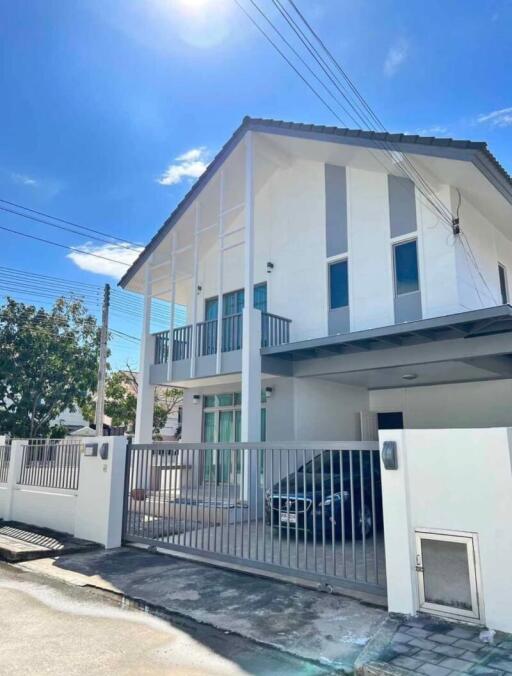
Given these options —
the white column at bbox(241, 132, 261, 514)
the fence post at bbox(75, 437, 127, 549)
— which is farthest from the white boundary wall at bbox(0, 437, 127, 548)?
the white column at bbox(241, 132, 261, 514)

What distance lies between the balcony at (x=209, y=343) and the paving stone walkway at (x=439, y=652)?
8.23m

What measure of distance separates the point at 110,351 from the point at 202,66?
52.3 ft

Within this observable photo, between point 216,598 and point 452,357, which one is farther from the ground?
point 452,357

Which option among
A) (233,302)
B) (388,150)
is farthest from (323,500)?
(233,302)

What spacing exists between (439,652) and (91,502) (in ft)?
21.0

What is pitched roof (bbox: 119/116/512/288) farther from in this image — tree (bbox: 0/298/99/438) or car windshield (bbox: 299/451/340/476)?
tree (bbox: 0/298/99/438)

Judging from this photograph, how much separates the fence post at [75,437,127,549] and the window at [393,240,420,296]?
6.95 metres

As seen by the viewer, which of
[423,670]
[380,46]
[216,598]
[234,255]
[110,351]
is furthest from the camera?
[110,351]

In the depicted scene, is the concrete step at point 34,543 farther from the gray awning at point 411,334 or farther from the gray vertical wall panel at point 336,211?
the gray vertical wall panel at point 336,211

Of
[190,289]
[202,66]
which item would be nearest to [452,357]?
[202,66]

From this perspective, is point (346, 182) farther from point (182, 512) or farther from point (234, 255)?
point (182, 512)

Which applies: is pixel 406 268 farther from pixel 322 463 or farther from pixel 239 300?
pixel 322 463

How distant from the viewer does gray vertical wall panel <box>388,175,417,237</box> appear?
36.3 feet

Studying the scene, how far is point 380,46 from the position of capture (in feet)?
28.5
